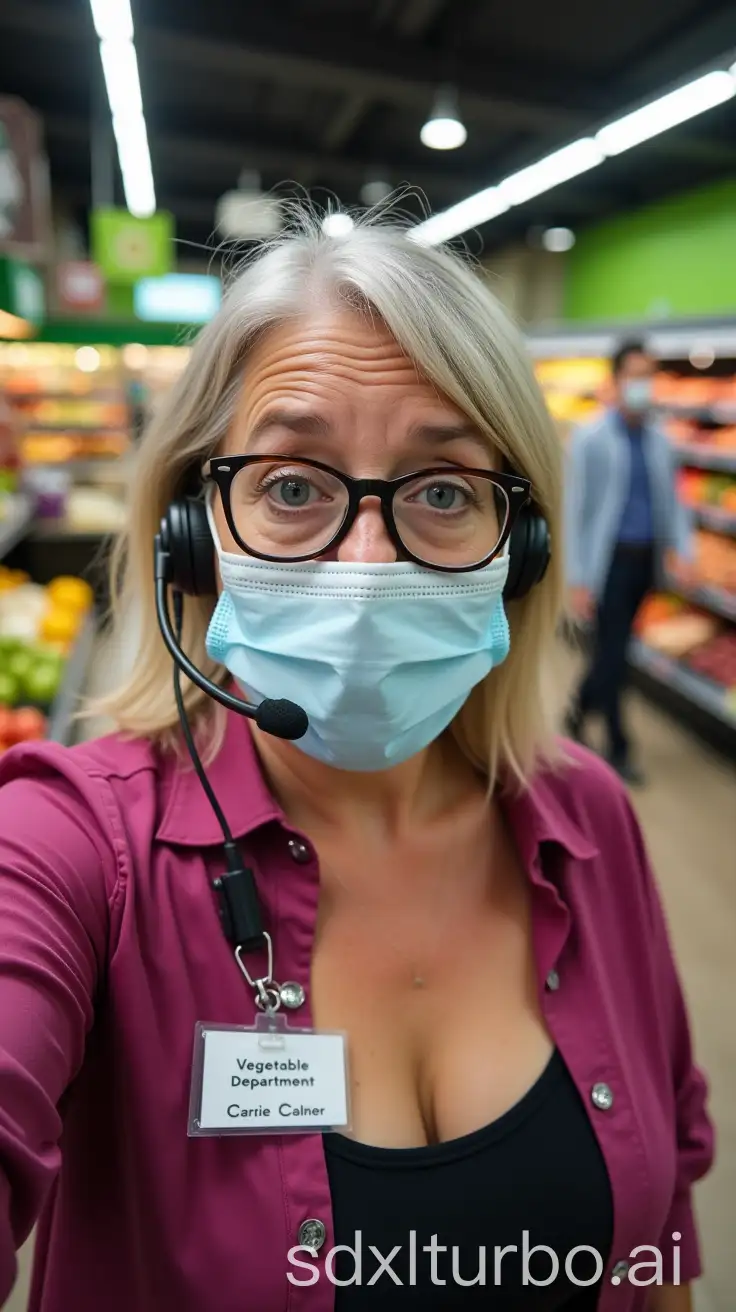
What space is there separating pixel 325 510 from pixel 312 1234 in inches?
30.6

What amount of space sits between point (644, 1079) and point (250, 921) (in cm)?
60

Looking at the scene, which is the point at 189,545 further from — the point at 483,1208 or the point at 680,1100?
the point at 680,1100

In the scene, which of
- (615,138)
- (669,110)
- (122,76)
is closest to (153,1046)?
(122,76)

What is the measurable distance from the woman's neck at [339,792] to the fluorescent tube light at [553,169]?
8163mm

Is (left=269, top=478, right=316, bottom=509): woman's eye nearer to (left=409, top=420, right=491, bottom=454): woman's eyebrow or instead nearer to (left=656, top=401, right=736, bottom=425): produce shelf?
(left=409, top=420, right=491, bottom=454): woman's eyebrow

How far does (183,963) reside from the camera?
0.87 m

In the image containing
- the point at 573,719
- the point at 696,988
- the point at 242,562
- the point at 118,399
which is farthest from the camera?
the point at 118,399

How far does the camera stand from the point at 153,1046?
0.84m

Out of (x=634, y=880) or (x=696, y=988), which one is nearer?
(x=634, y=880)

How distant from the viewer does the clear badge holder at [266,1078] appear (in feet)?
2.77

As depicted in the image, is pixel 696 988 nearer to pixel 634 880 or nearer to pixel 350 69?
pixel 634 880

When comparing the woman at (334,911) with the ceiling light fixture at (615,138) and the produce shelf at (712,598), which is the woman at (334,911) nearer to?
the ceiling light fixture at (615,138)

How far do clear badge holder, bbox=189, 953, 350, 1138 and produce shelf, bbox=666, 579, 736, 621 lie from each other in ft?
13.7

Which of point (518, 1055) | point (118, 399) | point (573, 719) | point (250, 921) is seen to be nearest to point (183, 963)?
point (250, 921)
